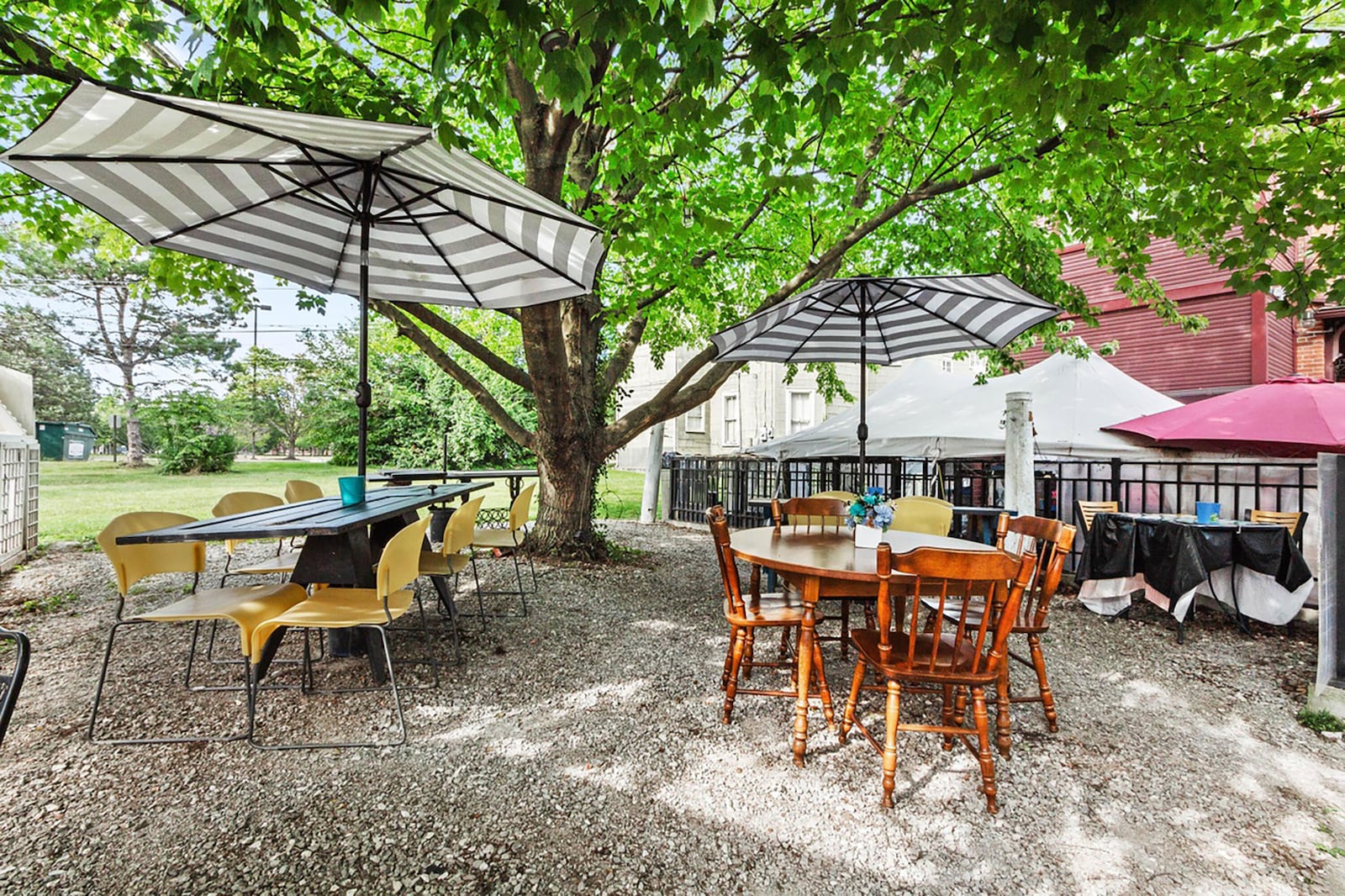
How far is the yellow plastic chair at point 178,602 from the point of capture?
9.53ft

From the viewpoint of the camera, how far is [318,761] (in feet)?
9.11

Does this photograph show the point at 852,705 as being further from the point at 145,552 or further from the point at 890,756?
the point at 145,552

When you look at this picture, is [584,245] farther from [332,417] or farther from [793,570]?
[332,417]

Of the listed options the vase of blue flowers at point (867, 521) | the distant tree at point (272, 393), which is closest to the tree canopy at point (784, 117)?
the vase of blue flowers at point (867, 521)

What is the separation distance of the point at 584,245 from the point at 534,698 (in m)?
2.97

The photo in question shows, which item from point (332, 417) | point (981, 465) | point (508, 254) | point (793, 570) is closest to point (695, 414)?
point (981, 465)

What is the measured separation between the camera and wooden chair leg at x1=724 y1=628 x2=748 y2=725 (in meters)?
3.27

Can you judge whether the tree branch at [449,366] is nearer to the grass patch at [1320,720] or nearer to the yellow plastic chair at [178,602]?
the yellow plastic chair at [178,602]

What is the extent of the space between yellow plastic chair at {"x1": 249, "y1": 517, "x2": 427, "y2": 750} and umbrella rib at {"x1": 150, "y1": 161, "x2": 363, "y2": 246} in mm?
2401

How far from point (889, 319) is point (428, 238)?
443cm

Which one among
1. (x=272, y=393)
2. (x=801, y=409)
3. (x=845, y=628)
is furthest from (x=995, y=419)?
(x=272, y=393)

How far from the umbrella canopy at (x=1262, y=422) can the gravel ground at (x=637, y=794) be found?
174 inches

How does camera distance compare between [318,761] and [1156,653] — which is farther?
[1156,653]

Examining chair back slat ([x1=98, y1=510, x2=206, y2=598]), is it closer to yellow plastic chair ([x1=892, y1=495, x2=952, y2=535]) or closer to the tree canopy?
the tree canopy
